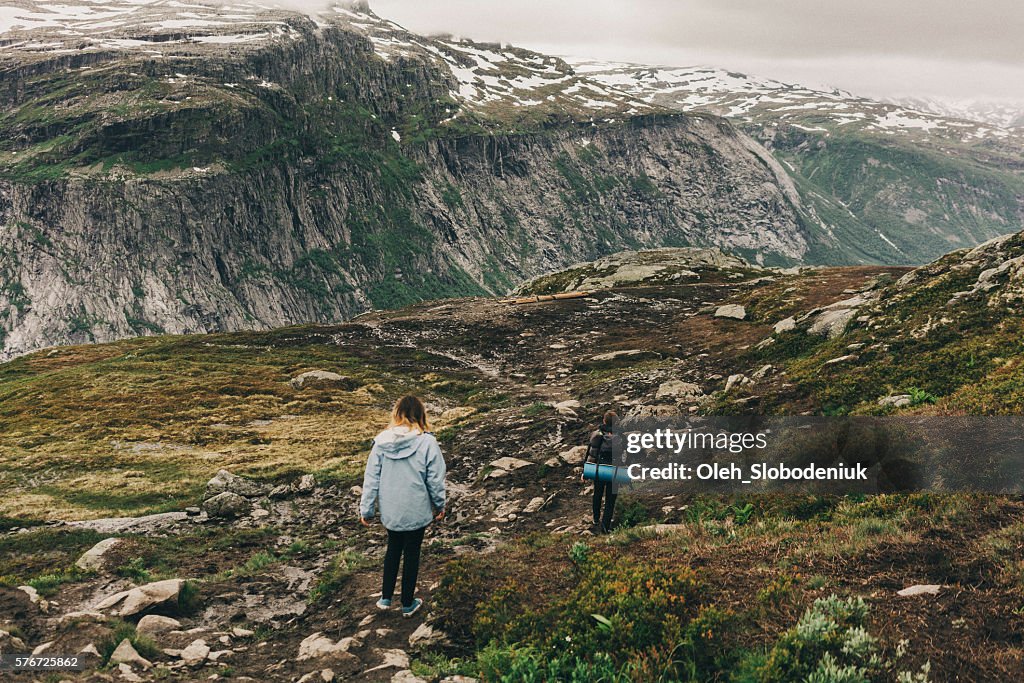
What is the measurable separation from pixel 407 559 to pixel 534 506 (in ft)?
27.2

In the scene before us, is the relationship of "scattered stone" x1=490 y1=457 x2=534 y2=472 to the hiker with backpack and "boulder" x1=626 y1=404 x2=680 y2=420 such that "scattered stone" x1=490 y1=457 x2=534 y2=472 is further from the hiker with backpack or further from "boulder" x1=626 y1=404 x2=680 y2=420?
the hiker with backpack

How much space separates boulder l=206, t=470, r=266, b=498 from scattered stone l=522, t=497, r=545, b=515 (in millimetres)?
12074

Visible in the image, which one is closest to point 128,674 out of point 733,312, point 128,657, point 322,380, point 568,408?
point 128,657

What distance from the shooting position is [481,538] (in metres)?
16.3

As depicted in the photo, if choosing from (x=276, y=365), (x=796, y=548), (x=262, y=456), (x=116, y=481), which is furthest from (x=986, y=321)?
(x=276, y=365)

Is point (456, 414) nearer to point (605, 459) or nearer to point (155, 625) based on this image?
point (605, 459)

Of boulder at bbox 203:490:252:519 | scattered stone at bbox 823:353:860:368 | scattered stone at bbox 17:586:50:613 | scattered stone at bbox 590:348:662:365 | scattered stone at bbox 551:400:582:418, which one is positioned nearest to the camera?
scattered stone at bbox 17:586:50:613

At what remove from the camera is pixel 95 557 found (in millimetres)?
16453

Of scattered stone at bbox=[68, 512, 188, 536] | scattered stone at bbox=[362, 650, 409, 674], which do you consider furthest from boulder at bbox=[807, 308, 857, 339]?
scattered stone at bbox=[68, 512, 188, 536]

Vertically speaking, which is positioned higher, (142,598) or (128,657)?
(128,657)

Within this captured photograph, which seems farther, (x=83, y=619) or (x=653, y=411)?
(x=653, y=411)

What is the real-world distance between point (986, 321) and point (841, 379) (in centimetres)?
453

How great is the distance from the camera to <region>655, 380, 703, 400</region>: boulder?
1110 inches

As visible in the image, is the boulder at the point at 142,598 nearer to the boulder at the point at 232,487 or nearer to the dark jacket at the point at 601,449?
the dark jacket at the point at 601,449
